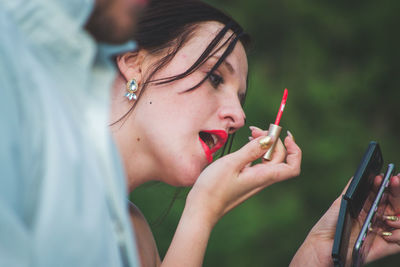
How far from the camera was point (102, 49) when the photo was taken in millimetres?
980

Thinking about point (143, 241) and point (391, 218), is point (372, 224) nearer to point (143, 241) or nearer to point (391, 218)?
point (391, 218)

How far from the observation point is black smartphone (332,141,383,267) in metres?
1.62

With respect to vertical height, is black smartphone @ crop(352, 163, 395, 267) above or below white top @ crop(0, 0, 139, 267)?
below

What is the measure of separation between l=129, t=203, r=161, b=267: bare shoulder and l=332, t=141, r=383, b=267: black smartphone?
0.68m

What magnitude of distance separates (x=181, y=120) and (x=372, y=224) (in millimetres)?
789

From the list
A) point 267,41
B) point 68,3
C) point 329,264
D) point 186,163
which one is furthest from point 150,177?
point 267,41

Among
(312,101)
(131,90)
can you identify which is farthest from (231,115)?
(312,101)

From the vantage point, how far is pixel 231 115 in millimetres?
1832

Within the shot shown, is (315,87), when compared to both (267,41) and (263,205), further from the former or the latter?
A: (263,205)

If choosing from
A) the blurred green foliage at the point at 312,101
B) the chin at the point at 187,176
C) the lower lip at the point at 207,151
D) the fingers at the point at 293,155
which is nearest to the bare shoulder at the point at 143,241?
the chin at the point at 187,176

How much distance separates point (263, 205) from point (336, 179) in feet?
2.61

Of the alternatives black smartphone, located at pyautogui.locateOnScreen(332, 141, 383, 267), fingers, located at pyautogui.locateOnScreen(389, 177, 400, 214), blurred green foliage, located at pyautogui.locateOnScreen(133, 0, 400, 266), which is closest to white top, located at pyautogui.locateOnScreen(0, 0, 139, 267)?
black smartphone, located at pyautogui.locateOnScreen(332, 141, 383, 267)

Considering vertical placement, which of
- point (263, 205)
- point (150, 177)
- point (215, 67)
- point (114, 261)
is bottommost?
point (263, 205)

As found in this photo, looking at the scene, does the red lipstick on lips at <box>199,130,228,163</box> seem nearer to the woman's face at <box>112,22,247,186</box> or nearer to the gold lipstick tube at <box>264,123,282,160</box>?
the woman's face at <box>112,22,247,186</box>
